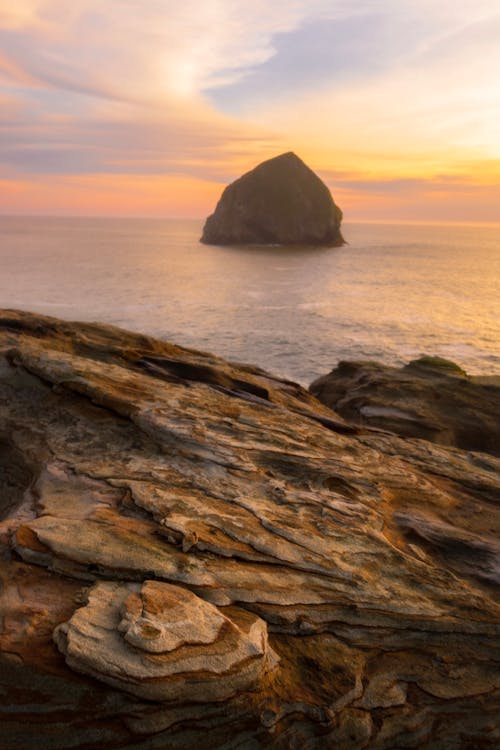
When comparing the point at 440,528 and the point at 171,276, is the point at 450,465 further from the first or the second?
the point at 171,276

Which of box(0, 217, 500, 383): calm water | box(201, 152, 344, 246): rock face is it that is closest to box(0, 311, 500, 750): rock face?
box(0, 217, 500, 383): calm water

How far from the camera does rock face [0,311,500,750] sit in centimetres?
559

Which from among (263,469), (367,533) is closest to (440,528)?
(367,533)

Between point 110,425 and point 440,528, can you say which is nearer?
Result: point 440,528

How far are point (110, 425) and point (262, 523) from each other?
14.2 ft

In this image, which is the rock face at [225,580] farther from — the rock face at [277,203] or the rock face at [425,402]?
the rock face at [277,203]

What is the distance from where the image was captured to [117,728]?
5.41 metres

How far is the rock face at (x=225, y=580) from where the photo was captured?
559cm

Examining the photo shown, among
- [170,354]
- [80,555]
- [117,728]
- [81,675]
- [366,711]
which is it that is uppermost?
[170,354]

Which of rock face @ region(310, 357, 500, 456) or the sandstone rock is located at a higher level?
the sandstone rock

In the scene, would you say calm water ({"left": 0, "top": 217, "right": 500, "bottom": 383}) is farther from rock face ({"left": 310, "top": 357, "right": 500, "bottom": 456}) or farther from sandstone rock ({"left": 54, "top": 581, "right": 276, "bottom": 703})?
sandstone rock ({"left": 54, "top": 581, "right": 276, "bottom": 703})

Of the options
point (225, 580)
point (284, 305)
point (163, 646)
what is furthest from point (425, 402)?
point (284, 305)

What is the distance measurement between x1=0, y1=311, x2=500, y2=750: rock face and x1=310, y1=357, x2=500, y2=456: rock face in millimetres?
8036

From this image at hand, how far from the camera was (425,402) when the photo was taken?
72.8ft
